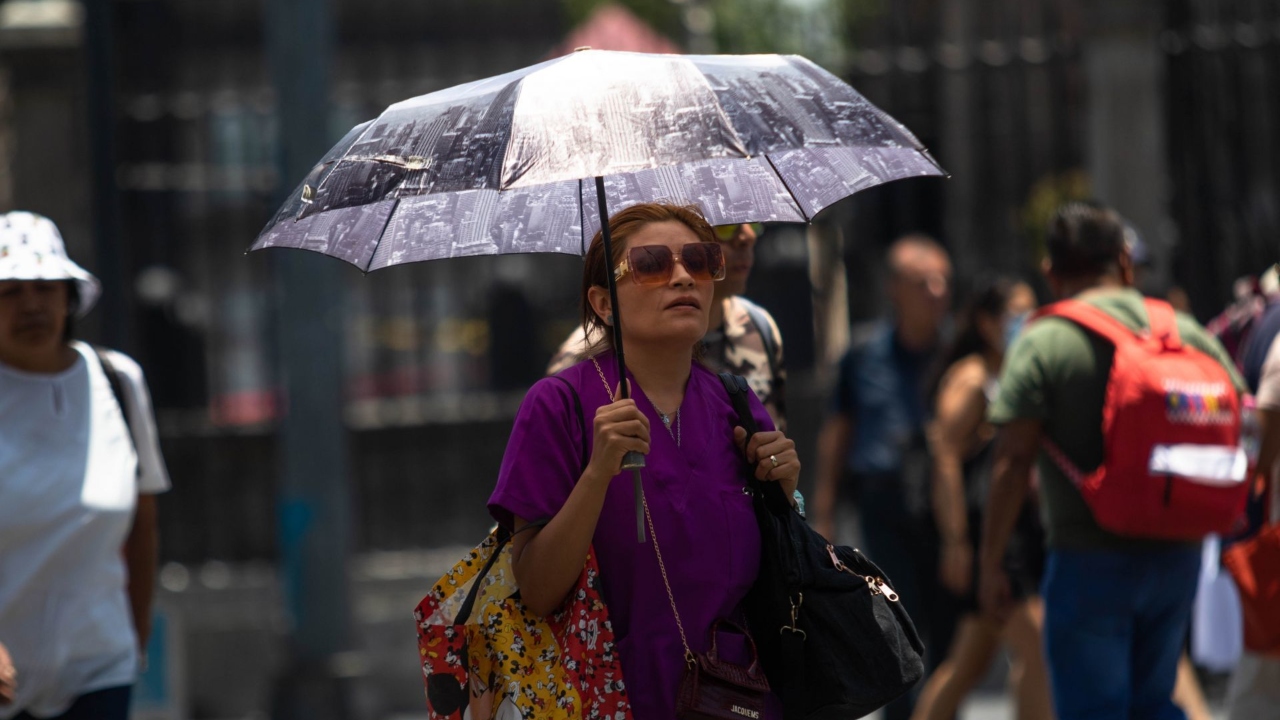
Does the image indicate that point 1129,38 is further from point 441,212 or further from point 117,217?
point 441,212

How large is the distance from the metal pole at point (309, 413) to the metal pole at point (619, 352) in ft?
15.6

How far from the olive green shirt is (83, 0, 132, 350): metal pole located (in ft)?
18.0

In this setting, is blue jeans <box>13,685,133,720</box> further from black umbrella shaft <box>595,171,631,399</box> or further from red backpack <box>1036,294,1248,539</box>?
red backpack <box>1036,294,1248,539</box>

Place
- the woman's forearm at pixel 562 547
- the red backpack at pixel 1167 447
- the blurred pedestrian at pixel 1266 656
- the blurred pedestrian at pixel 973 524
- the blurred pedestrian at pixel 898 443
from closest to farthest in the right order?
the woman's forearm at pixel 562 547 → the red backpack at pixel 1167 447 → the blurred pedestrian at pixel 1266 656 → the blurred pedestrian at pixel 973 524 → the blurred pedestrian at pixel 898 443

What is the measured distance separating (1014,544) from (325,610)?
3.19 m

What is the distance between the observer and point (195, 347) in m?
9.53

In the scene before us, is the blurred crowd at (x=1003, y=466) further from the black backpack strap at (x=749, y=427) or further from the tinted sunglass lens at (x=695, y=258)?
the tinted sunglass lens at (x=695, y=258)

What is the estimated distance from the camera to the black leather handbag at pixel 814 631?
120 inches

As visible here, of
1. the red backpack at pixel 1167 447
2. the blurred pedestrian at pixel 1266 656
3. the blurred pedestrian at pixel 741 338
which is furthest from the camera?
the blurred pedestrian at pixel 1266 656

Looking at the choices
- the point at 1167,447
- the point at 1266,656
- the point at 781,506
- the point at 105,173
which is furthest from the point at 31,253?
the point at 105,173

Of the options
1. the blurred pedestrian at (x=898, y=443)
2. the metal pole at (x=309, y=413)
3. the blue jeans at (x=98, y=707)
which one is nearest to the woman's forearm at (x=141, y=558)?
the blue jeans at (x=98, y=707)

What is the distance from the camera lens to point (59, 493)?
4.26 meters

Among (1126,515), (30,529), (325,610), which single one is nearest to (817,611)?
(1126,515)

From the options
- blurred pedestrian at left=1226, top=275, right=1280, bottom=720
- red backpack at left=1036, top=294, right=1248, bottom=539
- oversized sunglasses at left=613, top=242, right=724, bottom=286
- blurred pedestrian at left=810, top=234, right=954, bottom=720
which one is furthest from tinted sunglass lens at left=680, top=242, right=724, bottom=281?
blurred pedestrian at left=810, top=234, right=954, bottom=720
